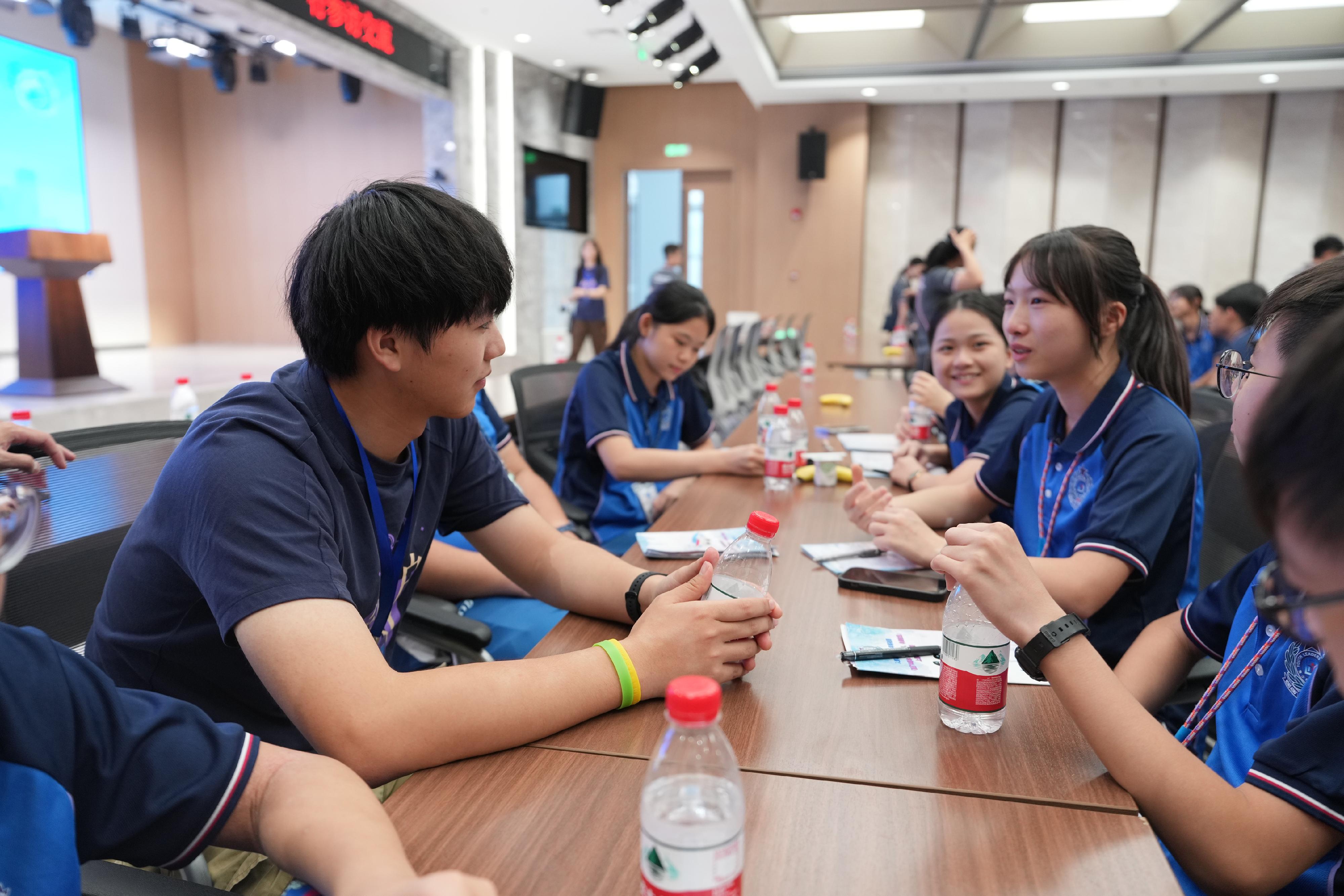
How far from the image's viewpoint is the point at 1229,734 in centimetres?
119

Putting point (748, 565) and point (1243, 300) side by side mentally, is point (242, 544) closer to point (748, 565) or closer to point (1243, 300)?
point (748, 565)

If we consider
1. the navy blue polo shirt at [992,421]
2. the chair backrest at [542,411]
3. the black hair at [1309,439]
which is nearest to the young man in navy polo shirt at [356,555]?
the black hair at [1309,439]

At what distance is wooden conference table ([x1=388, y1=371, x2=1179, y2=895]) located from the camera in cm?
80

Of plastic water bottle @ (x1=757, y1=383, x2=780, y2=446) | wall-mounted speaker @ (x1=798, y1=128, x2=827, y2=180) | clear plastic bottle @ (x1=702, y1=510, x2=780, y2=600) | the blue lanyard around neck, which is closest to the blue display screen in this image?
wall-mounted speaker @ (x1=798, y1=128, x2=827, y2=180)

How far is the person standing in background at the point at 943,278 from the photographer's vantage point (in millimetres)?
4824

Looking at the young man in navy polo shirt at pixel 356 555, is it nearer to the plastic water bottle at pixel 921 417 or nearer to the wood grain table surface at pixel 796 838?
the wood grain table surface at pixel 796 838

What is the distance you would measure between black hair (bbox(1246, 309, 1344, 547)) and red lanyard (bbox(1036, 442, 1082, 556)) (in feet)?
3.81

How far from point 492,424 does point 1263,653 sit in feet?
6.90

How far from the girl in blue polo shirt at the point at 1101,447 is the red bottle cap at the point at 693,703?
0.94m

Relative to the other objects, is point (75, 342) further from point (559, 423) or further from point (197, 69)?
point (197, 69)

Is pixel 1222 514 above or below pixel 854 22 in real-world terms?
below

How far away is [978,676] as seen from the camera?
1.05 meters

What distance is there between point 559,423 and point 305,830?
2.48 m

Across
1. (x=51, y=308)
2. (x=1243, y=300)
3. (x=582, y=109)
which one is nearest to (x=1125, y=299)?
(x=1243, y=300)
